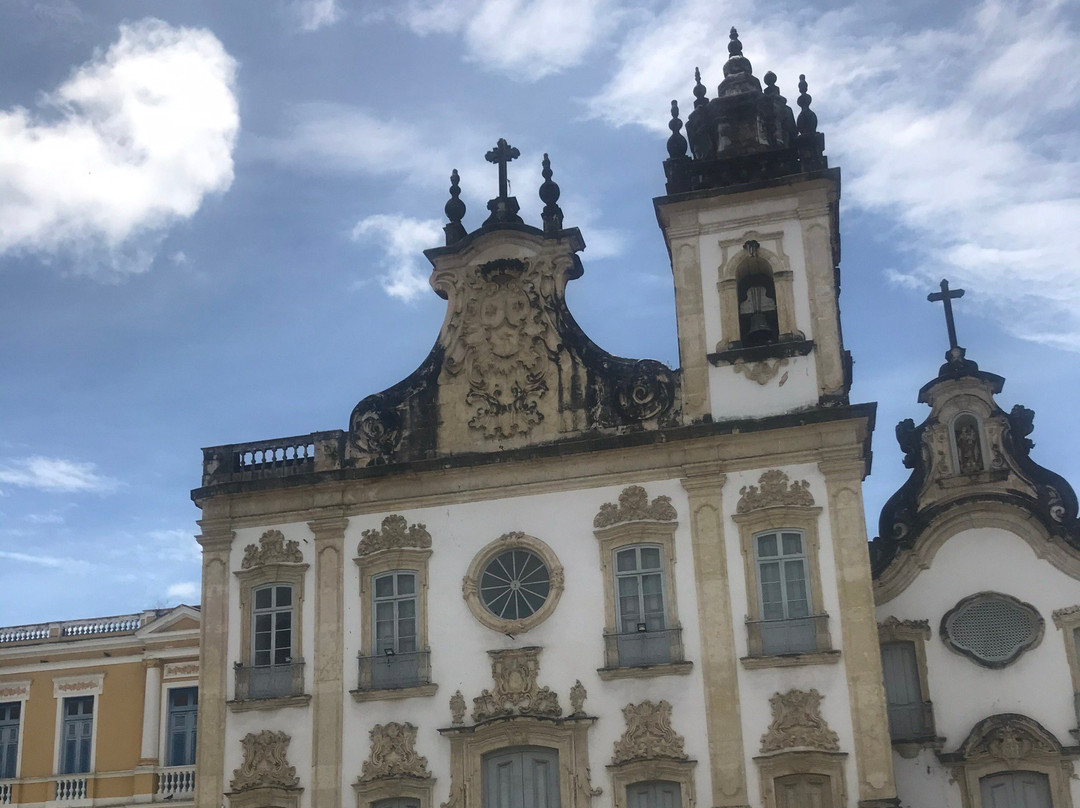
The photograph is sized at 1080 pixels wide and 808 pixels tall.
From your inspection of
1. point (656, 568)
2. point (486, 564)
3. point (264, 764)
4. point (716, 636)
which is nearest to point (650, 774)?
point (716, 636)

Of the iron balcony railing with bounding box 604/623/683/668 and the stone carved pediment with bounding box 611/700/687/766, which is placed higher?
the iron balcony railing with bounding box 604/623/683/668

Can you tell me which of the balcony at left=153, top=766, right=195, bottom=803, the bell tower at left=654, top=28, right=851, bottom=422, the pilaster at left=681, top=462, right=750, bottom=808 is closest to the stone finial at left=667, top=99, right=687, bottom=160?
the bell tower at left=654, top=28, right=851, bottom=422

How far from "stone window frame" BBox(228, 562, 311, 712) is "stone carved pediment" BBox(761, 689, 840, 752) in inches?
271

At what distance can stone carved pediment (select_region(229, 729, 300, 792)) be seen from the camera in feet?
67.8

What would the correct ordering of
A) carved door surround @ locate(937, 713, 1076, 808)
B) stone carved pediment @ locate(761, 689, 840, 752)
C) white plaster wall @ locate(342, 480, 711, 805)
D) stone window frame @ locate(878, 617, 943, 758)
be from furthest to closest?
stone window frame @ locate(878, 617, 943, 758) → carved door surround @ locate(937, 713, 1076, 808) → white plaster wall @ locate(342, 480, 711, 805) → stone carved pediment @ locate(761, 689, 840, 752)

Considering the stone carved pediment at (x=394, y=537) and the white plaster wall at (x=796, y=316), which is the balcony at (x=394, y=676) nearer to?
the stone carved pediment at (x=394, y=537)

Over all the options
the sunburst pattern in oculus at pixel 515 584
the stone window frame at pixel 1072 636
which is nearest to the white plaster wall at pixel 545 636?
the sunburst pattern in oculus at pixel 515 584

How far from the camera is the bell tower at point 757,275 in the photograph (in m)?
20.9

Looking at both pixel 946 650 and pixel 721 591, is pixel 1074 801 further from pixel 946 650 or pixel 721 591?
pixel 721 591

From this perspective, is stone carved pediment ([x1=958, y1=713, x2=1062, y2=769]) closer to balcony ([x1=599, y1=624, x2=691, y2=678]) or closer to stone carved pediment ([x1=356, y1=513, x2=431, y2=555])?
balcony ([x1=599, y1=624, x2=691, y2=678])

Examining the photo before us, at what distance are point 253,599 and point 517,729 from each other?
4722 millimetres

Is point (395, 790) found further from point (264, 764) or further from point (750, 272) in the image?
point (750, 272)

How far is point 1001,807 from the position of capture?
2016 cm

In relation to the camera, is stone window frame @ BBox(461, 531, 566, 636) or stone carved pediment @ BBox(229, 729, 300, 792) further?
stone carved pediment @ BBox(229, 729, 300, 792)
